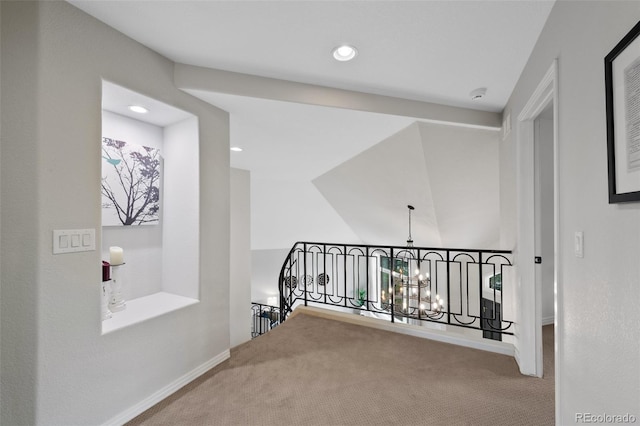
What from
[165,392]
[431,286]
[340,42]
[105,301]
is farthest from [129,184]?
[431,286]

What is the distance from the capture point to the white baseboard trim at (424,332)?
2584 mm

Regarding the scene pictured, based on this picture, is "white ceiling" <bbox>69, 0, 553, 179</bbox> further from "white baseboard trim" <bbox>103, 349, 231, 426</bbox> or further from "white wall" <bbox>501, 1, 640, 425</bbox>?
"white baseboard trim" <bbox>103, 349, 231, 426</bbox>

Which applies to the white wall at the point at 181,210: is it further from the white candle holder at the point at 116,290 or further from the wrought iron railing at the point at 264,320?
the wrought iron railing at the point at 264,320

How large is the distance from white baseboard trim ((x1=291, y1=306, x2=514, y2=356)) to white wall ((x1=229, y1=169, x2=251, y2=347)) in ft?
3.67

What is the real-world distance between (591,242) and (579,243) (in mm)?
88

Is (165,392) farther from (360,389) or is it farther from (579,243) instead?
(579,243)

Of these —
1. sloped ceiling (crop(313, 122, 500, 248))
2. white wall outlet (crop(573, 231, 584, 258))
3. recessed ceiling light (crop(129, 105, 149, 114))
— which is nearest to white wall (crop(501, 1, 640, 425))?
white wall outlet (crop(573, 231, 584, 258))

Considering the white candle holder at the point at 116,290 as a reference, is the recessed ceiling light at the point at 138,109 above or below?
above

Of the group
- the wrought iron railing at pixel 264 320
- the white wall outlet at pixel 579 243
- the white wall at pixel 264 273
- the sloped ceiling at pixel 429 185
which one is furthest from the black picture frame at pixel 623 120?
the white wall at pixel 264 273

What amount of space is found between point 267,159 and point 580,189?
3.51 meters

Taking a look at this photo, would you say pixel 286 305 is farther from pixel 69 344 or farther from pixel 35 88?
pixel 35 88

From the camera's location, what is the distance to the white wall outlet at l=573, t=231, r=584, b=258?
117cm

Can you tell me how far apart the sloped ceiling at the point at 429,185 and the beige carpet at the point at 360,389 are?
2140 mm

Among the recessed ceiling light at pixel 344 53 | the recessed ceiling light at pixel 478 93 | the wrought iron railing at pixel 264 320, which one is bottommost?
the wrought iron railing at pixel 264 320
